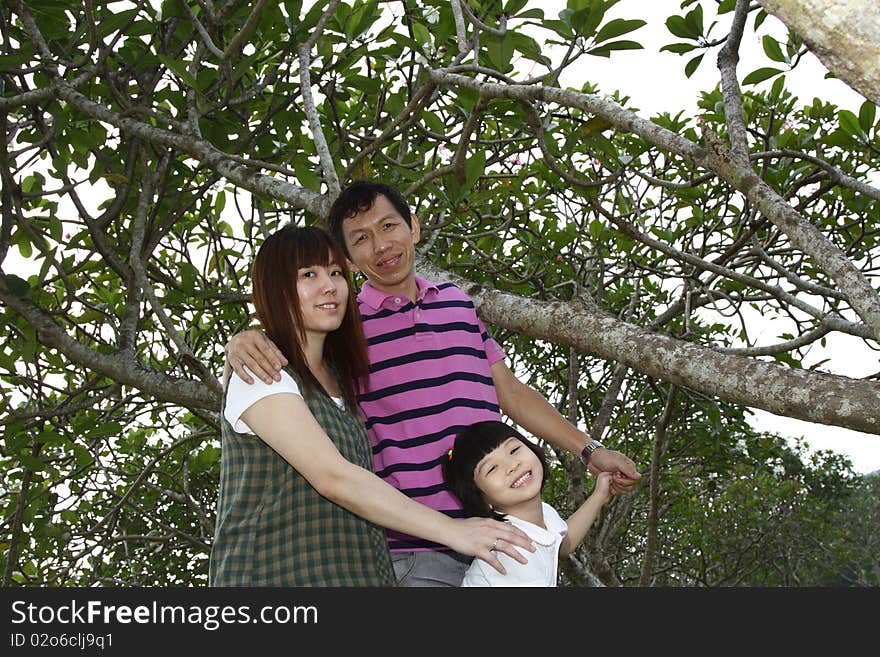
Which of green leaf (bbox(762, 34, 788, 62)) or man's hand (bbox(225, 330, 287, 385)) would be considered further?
green leaf (bbox(762, 34, 788, 62))

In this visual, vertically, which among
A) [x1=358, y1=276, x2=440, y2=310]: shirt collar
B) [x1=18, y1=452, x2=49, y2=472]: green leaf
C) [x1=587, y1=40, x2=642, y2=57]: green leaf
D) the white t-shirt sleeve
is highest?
[x1=587, y1=40, x2=642, y2=57]: green leaf

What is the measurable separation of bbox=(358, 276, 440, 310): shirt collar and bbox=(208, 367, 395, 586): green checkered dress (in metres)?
0.52

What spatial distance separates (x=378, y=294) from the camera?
7.21 ft

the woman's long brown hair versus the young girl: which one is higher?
the woman's long brown hair

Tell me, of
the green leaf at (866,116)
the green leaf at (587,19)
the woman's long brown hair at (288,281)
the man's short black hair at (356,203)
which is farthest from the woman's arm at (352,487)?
the green leaf at (866,116)

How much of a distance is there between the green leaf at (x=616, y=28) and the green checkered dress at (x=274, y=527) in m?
1.07

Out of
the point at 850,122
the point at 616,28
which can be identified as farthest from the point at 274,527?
the point at 850,122

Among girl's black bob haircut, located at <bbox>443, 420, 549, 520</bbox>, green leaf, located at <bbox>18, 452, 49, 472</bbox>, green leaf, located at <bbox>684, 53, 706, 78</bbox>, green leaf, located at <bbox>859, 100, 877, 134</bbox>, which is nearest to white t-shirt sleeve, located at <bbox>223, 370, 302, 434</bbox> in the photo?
girl's black bob haircut, located at <bbox>443, 420, 549, 520</bbox>

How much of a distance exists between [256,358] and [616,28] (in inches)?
44.1

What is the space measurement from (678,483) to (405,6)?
12.3ft

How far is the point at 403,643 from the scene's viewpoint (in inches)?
57.4

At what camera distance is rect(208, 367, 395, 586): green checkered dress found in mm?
1633

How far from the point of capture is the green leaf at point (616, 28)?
6.81 feet

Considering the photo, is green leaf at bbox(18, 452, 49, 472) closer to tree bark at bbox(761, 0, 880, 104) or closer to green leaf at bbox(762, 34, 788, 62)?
green leaf at bbox(762, 34, 788, 62)
